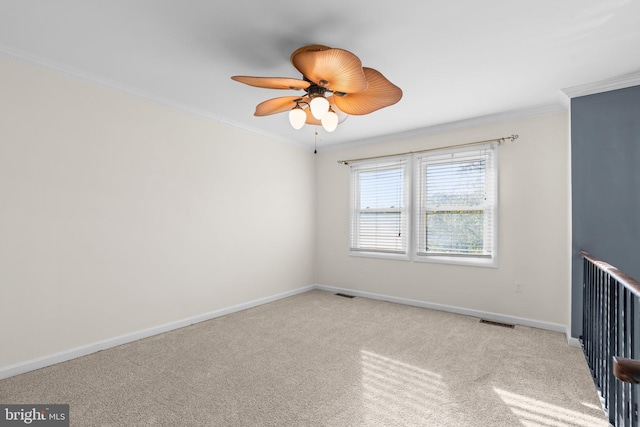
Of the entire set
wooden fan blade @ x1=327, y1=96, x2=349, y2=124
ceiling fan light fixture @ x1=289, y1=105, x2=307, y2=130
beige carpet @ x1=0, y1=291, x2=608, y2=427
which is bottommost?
beige carpet @ x1=0, y1=291, x2=608, y2=427

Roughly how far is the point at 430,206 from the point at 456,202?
33cm

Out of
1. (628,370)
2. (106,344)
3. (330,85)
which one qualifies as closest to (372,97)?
(330,85)

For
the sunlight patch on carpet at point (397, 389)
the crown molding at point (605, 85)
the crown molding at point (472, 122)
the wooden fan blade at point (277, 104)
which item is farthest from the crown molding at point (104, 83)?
the crown molding at point (605, 85)

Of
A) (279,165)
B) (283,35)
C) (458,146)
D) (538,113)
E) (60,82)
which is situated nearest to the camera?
(283,35)

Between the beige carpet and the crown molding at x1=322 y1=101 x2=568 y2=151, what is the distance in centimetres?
236

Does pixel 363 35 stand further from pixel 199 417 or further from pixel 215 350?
pixel 215 350

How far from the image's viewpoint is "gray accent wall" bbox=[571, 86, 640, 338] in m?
2.76

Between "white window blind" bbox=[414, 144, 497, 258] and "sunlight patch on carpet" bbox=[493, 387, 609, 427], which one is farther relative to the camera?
"white window blind" bbox=[414, 144, 497, 258]

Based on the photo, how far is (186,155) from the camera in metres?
3.57

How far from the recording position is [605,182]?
112 inches

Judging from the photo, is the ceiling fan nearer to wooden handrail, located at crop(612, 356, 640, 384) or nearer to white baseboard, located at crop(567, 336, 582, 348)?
wooden handrail, located at crop(612, 356, 640, 384)

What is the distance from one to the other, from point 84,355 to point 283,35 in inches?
121

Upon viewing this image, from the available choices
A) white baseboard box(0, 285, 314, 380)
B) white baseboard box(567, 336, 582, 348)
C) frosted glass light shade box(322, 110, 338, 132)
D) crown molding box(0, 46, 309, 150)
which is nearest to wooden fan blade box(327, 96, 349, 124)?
frosted glass light shade box(322, 110, 338, 132)

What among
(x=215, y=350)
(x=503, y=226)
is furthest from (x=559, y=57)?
(x=215, y=350)
